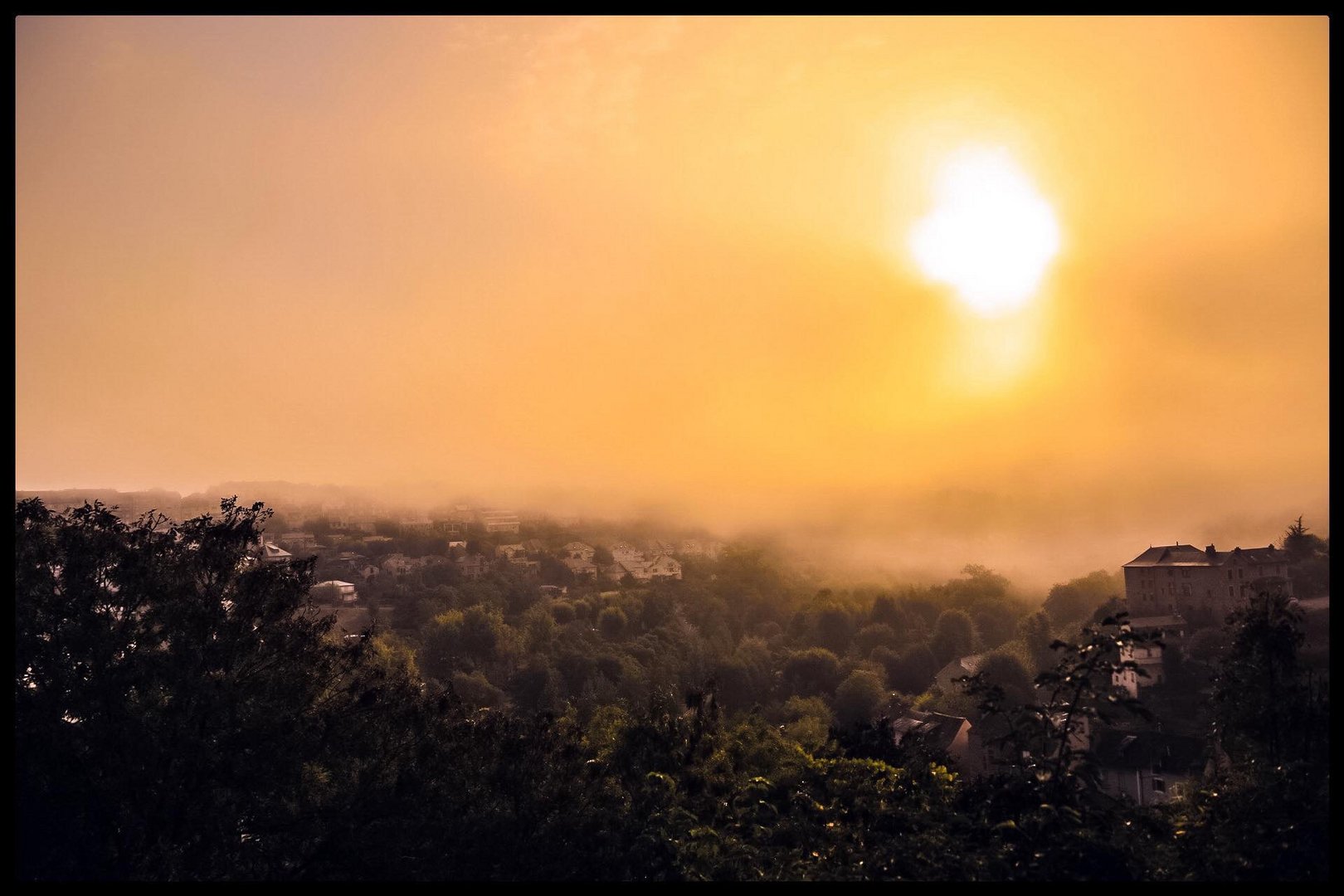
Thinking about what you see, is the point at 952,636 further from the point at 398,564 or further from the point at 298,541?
the point at 298,541

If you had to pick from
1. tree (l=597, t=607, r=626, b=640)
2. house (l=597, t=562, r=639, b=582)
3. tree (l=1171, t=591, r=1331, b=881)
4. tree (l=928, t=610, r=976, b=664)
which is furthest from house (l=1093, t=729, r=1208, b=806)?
house (l=597, t=562, r=639, b=582)

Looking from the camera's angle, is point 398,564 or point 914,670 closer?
point 398,564

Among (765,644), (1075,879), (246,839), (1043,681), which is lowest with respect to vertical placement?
(765,644)

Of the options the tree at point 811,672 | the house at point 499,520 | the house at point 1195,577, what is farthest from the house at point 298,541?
the house at point 1195,577

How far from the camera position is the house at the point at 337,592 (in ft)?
201

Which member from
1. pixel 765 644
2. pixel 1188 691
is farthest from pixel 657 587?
pixel 1188 691

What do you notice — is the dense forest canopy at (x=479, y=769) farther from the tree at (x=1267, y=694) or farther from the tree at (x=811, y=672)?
the tree at (x=811, y=672)

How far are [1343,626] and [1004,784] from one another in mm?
4126

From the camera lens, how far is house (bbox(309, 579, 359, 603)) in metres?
61.3

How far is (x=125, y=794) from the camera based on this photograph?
1116cm

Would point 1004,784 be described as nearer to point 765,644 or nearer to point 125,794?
point 125,794

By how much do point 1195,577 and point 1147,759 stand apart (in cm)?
2316

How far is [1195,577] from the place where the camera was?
51781mm

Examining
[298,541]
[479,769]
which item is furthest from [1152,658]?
[298,541]
